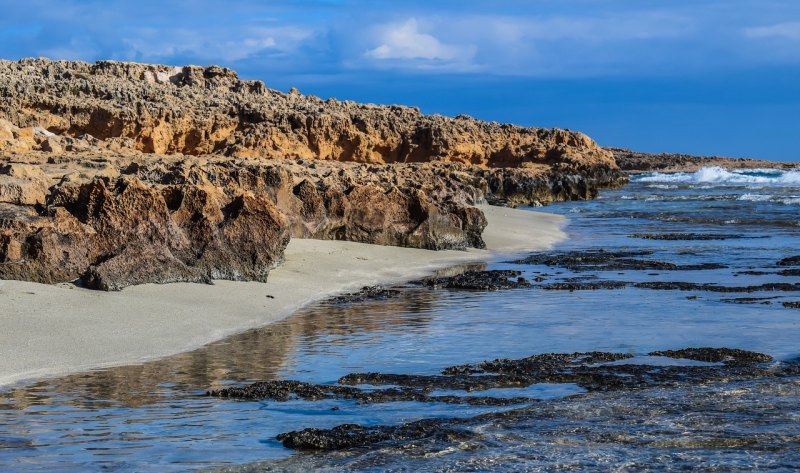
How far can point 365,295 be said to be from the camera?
1272 cm

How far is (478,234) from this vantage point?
64.0 ft

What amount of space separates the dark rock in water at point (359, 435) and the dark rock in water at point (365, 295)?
6018 mm

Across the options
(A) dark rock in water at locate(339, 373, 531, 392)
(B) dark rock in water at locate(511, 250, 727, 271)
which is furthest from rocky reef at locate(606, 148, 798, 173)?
(A) dark rock in water at locate(339, 373, 531, 392)

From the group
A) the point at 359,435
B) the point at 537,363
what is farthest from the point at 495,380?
the point at 359,435

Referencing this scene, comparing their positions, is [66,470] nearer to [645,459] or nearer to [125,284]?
[645,459]

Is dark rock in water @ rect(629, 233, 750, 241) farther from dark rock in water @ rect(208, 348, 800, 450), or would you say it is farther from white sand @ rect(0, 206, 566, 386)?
dark rock in water @ rect(208, 348, 800, 450)

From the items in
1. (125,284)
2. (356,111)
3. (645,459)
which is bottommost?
(645,459)

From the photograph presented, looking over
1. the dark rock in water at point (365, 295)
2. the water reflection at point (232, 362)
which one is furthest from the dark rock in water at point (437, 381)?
the dark rock in water at point (365, 295)

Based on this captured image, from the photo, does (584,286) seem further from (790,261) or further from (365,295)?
(790,261)

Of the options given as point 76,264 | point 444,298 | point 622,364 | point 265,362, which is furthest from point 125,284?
point 622,364

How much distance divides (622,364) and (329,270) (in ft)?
22.7

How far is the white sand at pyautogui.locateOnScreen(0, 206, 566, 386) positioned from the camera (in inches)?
317

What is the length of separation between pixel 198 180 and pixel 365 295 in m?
3.34

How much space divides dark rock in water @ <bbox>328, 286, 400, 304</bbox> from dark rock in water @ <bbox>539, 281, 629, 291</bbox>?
235cm
